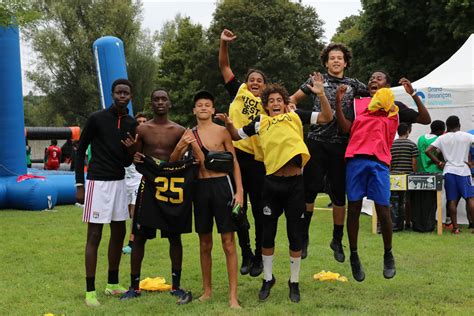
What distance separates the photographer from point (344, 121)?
636cm

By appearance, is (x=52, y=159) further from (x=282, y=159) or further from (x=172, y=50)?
(x=172, y=50)

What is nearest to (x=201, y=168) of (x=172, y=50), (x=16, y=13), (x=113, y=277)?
(x=113, y=277)

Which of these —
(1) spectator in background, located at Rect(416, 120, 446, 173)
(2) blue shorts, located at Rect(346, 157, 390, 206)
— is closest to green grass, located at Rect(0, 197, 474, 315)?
(2) blue shorts, located at Rect(346, 157, 390, 206)

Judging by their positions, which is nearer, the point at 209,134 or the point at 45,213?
the point at 209,134

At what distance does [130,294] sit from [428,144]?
803 cm

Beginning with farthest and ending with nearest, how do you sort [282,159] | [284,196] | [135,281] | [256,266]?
[256,266], [135,281], [284,196], [282,159]

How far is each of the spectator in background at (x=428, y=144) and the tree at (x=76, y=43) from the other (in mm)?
32249

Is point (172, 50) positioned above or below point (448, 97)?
above

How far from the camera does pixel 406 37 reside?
28.5 m

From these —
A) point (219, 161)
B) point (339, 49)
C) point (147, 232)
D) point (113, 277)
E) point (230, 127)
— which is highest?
point (339, 49)

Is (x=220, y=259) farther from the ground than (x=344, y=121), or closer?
closer

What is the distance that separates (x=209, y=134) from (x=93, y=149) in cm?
129

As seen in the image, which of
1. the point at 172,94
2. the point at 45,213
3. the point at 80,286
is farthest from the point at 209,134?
the point at 172,94

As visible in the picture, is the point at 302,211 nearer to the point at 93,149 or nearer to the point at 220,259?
the point at 93,149
